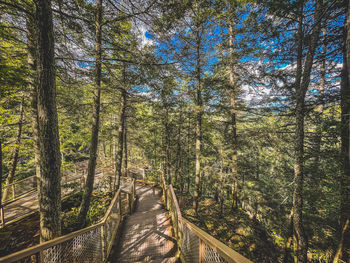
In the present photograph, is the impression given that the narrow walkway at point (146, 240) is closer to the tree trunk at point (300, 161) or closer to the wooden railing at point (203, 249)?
the wooden railing at point (203, 249)

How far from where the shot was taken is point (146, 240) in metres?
4.17

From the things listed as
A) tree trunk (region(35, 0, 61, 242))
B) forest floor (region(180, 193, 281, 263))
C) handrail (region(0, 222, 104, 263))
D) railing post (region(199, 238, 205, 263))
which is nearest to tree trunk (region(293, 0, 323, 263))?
forest floor (region(180, 193, 281, 263))

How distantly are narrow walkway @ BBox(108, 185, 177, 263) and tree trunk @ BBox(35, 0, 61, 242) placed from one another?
6.56ft

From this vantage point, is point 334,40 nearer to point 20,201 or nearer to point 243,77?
point 243,77

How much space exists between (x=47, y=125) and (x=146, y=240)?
4.36 m

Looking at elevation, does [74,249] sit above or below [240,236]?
above

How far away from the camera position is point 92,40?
14.9 feet

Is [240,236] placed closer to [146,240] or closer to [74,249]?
[146,240]

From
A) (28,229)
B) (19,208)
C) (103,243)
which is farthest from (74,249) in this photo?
(19,208)

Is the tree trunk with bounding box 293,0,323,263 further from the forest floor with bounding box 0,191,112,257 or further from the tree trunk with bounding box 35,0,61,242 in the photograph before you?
the forest floor with bounding box 0,191,112,257

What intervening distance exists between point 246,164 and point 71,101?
9.60 meters

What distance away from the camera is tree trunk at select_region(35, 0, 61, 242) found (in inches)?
104

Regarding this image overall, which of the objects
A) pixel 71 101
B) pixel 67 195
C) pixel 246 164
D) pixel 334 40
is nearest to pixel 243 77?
pixel 334 40

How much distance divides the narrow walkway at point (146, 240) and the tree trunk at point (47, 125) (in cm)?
200
